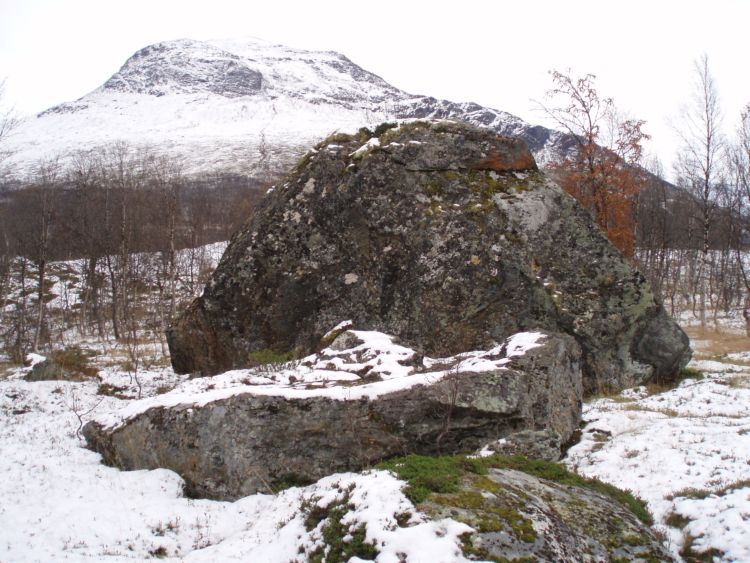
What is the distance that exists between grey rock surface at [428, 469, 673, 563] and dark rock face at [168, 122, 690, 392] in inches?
235

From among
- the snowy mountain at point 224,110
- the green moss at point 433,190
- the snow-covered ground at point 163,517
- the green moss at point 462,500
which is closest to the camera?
the snow-covered ground at point 163,517

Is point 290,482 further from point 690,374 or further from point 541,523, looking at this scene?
point 690,374

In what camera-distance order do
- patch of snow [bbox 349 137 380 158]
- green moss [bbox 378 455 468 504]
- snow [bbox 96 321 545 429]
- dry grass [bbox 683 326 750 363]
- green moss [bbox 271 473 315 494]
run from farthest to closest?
dry grass [bbox 683 326 750 363] → patch of snow [bbox 349 137 380 158] → snow [bbox 96 321 545 429] → green moss [bbox 271 473 315 494] → green moss [bbox 378 455 468 504]

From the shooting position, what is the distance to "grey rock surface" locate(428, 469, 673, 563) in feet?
14.0

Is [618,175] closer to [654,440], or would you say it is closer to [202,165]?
[654,440]

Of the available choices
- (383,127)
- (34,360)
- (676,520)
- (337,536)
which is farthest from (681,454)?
(34,360)

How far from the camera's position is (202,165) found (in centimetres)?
10175

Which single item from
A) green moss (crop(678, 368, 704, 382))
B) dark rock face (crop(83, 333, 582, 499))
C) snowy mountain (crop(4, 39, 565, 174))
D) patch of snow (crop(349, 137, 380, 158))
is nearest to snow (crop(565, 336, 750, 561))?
green moss (crop(678, 368, 704, 382))

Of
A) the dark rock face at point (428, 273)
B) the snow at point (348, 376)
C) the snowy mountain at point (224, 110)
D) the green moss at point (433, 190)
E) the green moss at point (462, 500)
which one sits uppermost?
the snowy mountain at point (224, 110)

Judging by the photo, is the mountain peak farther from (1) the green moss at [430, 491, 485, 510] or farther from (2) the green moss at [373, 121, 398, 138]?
(1) the green moss at [430, 491, 485, 510]

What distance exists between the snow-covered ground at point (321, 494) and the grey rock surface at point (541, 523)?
267 mm

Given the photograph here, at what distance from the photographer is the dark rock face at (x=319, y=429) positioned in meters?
7.00

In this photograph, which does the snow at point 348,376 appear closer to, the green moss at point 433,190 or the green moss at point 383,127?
the green moss at point 433,190

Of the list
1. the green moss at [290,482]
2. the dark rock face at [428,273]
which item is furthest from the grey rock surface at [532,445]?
the dark rock face at [428,273]
